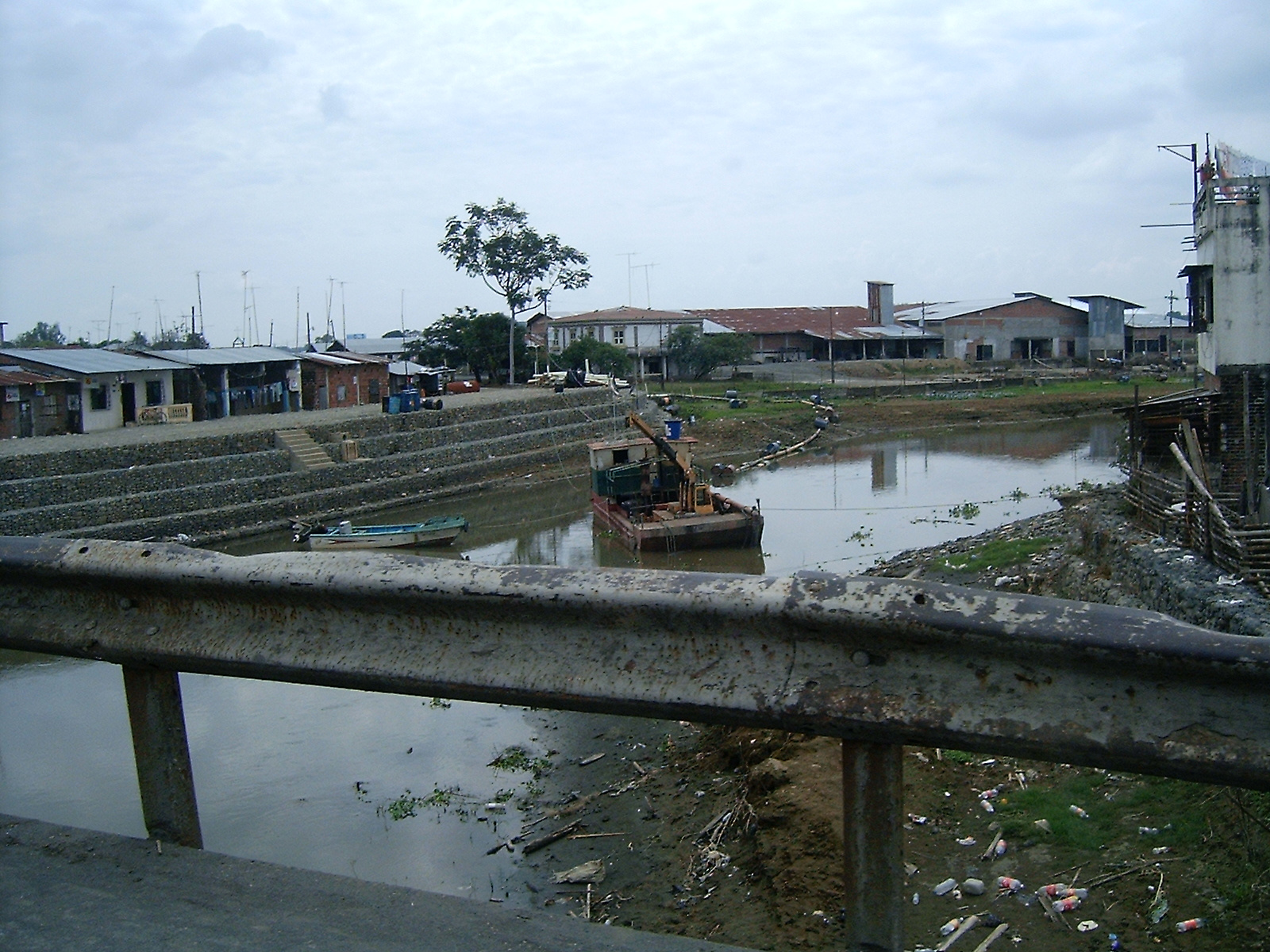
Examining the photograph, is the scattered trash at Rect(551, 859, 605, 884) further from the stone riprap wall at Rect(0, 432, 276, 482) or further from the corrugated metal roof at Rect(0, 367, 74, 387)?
the corrugated metal roof at Rect(0, 367, 74, 387)

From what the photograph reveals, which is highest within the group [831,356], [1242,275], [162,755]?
[831,356]

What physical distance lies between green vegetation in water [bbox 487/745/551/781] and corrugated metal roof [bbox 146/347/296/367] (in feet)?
91.6

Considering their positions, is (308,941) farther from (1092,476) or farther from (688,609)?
(1092,476)

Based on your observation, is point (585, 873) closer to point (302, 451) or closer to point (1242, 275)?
point (1242, 275)

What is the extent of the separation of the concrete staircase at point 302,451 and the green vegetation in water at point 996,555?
58.4 ft

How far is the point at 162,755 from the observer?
8.86 feet

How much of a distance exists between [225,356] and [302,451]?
9.69 metres

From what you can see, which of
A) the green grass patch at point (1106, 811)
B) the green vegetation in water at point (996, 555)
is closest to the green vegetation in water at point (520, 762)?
the green grass patch at point (1106, 811)

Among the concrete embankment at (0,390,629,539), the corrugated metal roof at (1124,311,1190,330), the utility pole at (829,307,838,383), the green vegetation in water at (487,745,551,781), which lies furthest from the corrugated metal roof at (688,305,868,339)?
the green vegetation in water at (487,745,551,781)

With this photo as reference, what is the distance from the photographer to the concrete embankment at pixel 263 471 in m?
22.9

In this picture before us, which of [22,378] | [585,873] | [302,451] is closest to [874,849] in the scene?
[585,873]

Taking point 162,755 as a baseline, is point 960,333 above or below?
above

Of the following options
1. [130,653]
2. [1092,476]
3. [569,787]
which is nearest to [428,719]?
[569,787]

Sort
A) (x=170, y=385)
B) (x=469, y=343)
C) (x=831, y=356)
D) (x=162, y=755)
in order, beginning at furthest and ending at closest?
1. (x=831, y=356)
2. (x=469, y=343)
3. (x=170, y=385)
4. (x=162, y=755)
